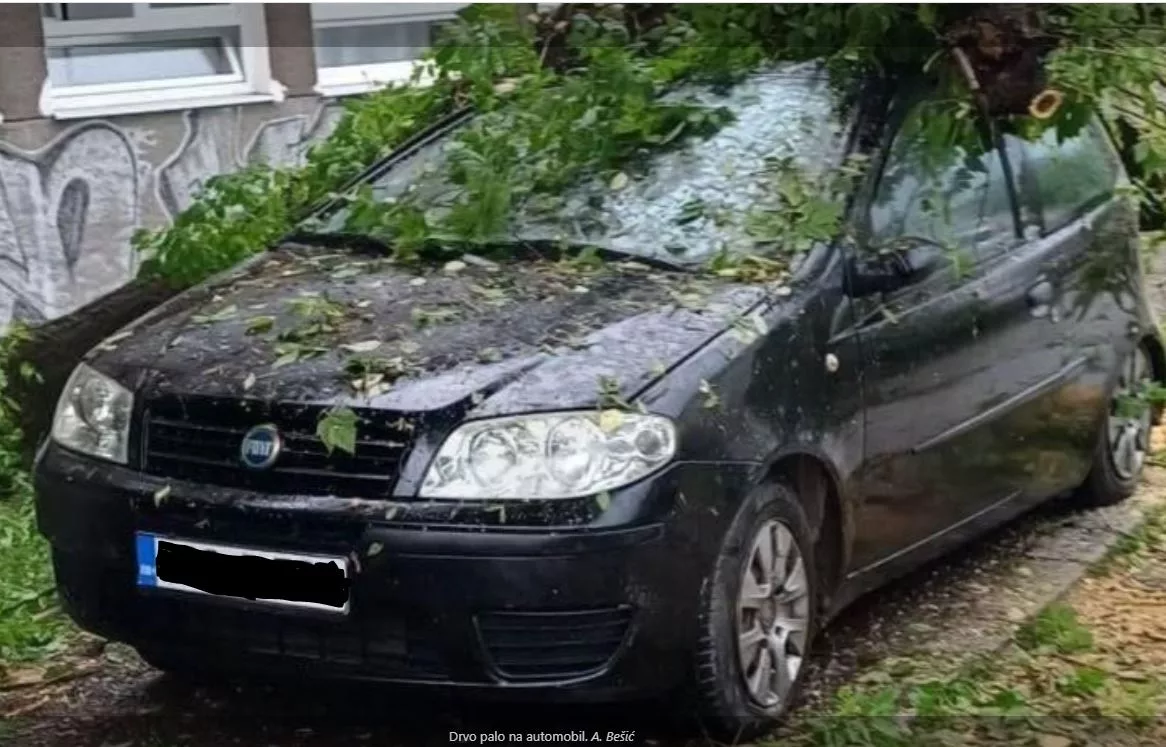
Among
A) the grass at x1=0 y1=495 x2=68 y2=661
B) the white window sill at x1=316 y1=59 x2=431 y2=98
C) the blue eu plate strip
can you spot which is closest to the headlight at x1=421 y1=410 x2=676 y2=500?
the blue eu plate strip

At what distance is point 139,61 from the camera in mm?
9141

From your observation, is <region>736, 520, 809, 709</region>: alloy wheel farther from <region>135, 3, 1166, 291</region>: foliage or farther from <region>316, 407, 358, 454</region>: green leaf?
<region>316, 407, 358, 454</region>: green leaf

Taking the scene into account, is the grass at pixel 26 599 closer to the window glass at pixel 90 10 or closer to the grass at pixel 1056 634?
the grass at pixel 1056 634

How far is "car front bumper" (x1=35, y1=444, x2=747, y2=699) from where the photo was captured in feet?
12.0

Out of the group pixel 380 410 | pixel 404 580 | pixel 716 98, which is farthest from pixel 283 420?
pixel 716 98

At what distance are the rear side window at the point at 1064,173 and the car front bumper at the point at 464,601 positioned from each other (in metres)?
1.91

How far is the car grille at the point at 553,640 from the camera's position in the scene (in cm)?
371

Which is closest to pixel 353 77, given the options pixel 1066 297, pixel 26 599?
pixel 26 599

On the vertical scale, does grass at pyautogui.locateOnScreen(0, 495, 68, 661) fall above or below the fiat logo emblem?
below

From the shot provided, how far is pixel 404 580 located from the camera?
3.65m

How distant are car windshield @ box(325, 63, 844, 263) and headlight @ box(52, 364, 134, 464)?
973 millimetres

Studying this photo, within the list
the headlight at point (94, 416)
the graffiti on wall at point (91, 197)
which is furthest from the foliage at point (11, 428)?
the headlight at point (94, 416)

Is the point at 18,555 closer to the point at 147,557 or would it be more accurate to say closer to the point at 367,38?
the point at 147,557

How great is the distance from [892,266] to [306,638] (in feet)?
5.87
